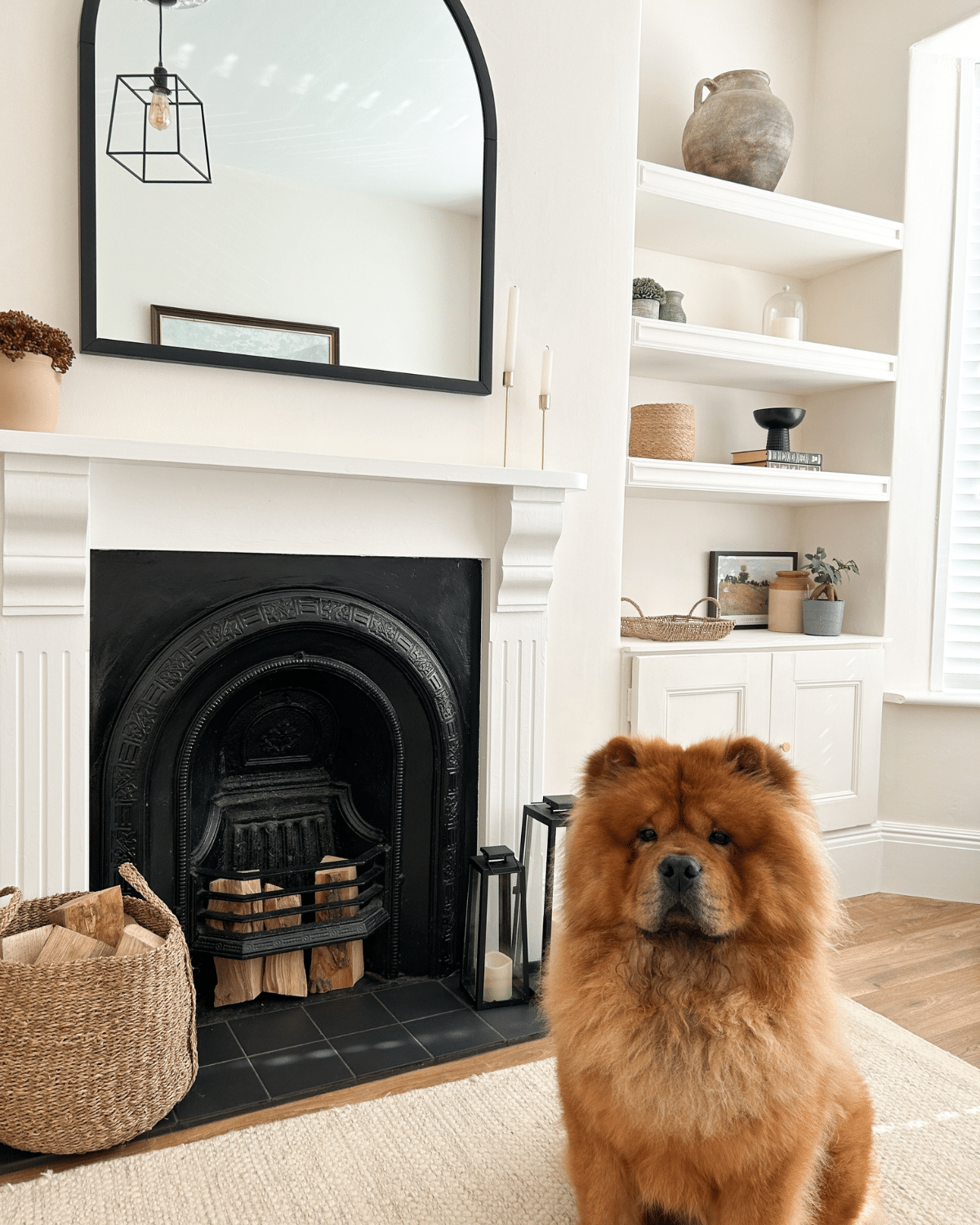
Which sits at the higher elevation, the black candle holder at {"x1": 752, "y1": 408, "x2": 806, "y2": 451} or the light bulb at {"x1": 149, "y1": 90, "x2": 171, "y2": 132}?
the light bulb at {"x1": 149, "y1": 90, "x2": 171, "y2": 132}

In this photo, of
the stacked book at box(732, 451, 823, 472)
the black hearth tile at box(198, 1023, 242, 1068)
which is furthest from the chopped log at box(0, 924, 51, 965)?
the stacked book at box(732, 451, 823, 472)

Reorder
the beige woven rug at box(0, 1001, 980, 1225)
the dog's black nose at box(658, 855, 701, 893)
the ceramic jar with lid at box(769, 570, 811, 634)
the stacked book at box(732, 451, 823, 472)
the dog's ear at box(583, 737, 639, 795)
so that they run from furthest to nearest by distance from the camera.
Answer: the ceramic jar with lid at box(769, 570, 811, 634) < the stacked book at box(732, 451, 823, 472) < the beige woven rug at box(0, 1001, 980, 1225) < the dog's ear at box(583, 737, 639, 795) < the dog's black nose at box(658, 855, 701, 893)

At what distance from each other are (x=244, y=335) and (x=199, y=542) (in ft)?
1.64

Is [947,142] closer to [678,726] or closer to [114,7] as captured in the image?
[678,726]

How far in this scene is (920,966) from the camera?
8.45ft

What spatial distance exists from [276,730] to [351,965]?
658 mm

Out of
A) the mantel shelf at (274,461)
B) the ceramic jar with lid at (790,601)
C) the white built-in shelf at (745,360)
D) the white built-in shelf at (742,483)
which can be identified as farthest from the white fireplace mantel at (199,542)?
the ceramic jar with lid at (790,601)

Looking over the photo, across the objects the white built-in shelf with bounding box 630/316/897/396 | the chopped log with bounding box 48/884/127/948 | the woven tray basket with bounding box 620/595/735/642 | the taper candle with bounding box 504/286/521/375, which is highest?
the white built-in shelf with bounding box 630/316/897/396

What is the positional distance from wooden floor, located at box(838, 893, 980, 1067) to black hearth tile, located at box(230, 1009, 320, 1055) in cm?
144

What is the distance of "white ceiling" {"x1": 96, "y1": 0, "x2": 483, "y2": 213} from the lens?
78.0 inches

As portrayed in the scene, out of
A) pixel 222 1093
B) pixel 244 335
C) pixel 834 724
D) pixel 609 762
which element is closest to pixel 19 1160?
pixel 222 1093

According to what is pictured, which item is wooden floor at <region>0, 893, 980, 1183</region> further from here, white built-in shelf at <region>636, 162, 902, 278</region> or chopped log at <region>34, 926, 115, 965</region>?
white built-in shelf at <region>636, 162, 902, 278</region>

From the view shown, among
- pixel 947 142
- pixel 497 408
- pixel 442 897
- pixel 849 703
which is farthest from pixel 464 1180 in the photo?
pixel 947 142

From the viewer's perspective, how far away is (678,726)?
2.73 meters
